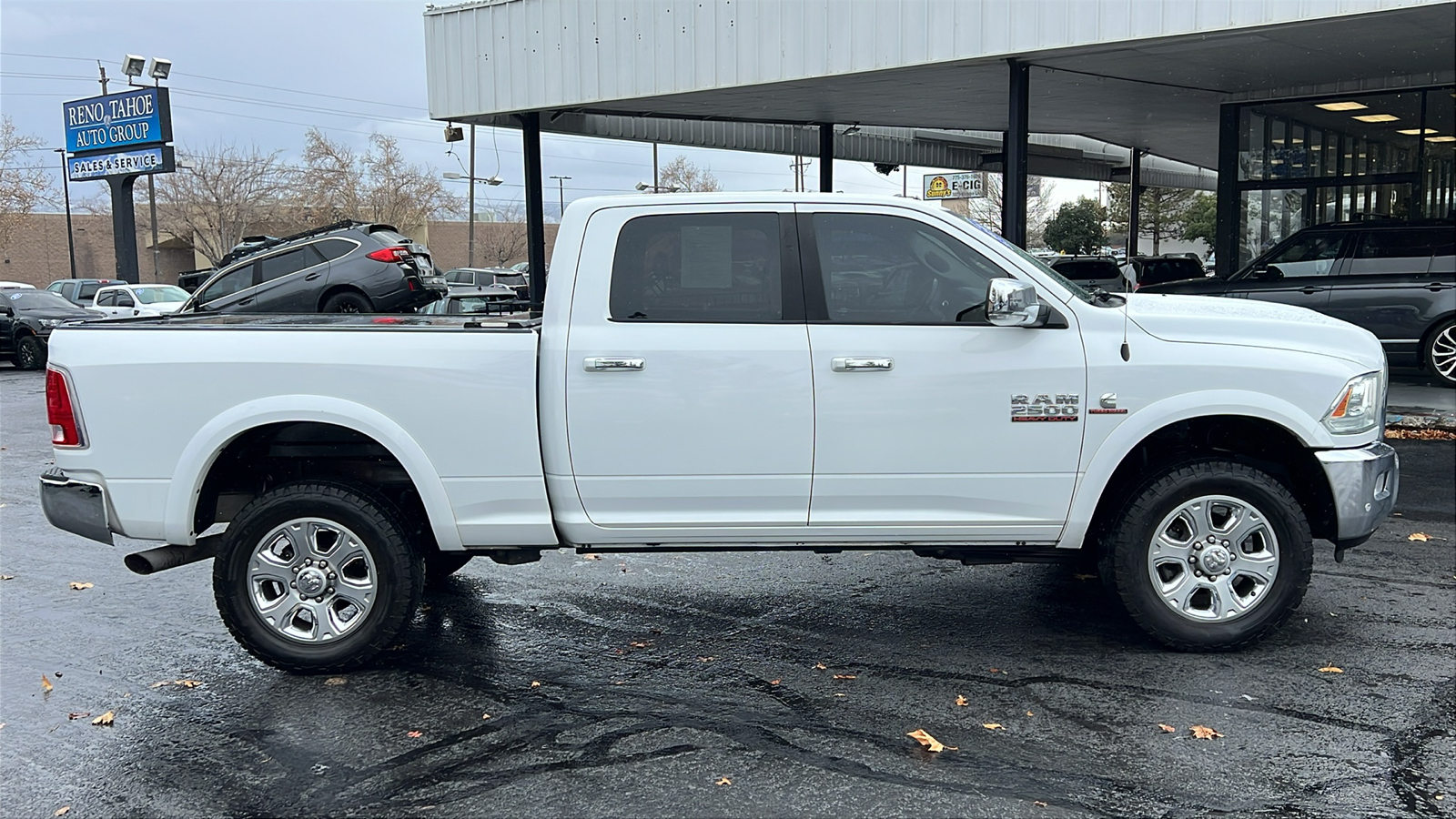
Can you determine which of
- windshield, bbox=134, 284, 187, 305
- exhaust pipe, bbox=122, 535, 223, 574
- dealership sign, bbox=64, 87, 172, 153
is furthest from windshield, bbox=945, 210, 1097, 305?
dealership sign, bbox=64, 87, 172, 153

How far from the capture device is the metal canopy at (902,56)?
41.3 ft

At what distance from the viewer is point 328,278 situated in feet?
61.0

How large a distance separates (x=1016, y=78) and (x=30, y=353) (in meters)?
19.3

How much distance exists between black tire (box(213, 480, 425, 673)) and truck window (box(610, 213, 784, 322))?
1413mm

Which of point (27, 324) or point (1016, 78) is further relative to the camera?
point (27, 324)

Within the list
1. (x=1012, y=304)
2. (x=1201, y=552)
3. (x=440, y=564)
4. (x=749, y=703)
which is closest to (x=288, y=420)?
(x=440, y=564)

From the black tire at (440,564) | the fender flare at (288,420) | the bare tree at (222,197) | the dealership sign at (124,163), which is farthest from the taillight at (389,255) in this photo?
the bare tree at (222,197)

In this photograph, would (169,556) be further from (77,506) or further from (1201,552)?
(1201,552)

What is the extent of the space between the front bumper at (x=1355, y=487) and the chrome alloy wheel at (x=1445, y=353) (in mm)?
9496

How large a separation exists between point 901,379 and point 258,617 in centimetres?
298

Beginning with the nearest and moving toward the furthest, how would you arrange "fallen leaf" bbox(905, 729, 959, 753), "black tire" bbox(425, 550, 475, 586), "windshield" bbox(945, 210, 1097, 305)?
"fallen leaf" bbox(905, 729, 959, 753) < "windshield" bbox(945, 210, 1097, 305) < "black tire" bbox(425, 550, 475, 586)

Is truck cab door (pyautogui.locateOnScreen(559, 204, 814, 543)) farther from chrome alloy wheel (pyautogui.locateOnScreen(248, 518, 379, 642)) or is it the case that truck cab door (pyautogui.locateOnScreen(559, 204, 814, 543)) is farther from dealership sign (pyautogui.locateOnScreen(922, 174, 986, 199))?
dealership sign (pyautogui.locateOnScreen(922, 174, 986, 199))

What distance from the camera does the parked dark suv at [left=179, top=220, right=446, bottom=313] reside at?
18578 mm

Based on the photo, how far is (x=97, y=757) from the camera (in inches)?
169
